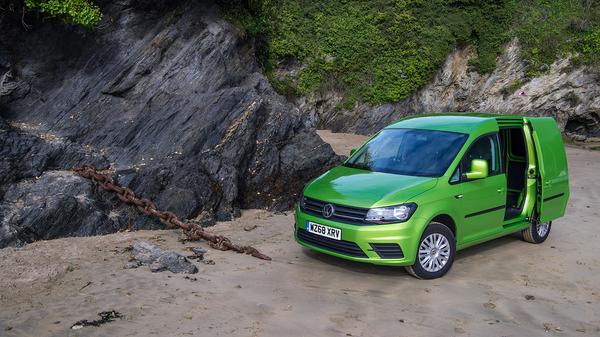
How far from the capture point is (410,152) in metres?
7.84

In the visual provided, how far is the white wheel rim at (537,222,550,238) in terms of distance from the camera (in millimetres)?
8878

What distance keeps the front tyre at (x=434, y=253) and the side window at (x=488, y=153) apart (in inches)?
40.6

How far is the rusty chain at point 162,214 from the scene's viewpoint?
25.9ft

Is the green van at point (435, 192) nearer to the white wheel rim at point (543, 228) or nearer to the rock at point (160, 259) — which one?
the white wheel rim at point (543, 228)

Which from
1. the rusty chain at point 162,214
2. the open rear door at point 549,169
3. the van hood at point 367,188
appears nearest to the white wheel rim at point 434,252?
the van hood at point 367,188

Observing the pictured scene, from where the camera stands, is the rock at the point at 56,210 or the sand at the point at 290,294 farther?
the rock at the point at 56,210

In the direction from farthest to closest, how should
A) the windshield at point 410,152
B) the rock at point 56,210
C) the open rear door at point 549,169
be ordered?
the open rear door at point 549,169 → the rock at point 56,210 → the windshield at point 410,152

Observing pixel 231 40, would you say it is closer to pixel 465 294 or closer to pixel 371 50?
pixel 465 294

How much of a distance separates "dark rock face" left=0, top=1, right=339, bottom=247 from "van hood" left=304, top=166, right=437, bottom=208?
2.83 meters

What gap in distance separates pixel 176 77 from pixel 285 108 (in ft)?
7.22

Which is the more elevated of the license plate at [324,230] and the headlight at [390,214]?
→ the headlight at [390,214]

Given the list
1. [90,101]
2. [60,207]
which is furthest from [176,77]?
[60,207]

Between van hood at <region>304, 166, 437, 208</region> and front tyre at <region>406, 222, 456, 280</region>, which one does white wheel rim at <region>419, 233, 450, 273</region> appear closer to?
front tyre at <region>406, 222, 456, 280</region>

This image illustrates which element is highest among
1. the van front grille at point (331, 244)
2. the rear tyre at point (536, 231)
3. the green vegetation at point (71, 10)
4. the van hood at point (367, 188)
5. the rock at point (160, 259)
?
the green vegetation at point (71, 10)
